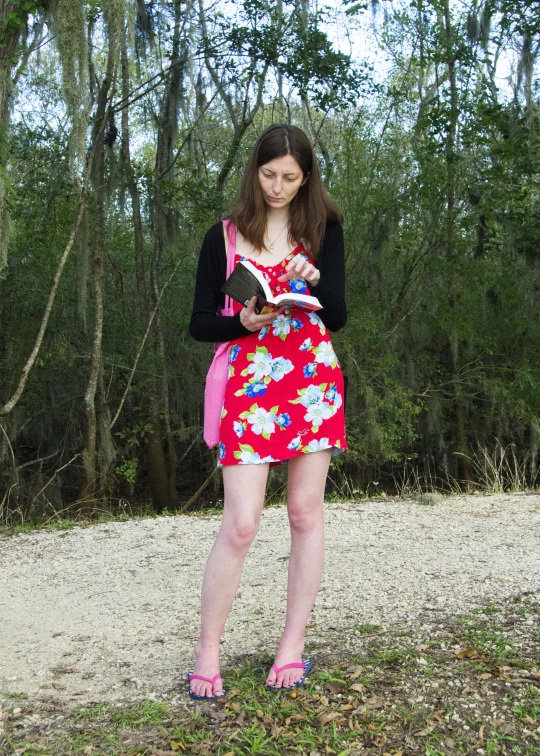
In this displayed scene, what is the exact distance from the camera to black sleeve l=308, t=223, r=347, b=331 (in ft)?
7.63

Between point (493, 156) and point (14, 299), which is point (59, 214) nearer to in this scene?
point (14, 299)

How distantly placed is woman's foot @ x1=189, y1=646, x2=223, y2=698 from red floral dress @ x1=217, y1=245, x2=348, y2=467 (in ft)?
1.98

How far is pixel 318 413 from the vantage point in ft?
7.66

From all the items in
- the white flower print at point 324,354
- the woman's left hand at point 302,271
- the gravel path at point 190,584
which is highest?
the woman's left hand at point 302,271

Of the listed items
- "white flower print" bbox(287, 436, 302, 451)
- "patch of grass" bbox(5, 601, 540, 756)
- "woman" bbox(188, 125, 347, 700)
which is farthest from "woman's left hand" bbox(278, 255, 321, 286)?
"patch of grass" bbox(5, 601, 540, 756)

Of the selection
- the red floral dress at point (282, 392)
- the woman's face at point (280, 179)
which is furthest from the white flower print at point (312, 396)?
the woman's face at point (280, 179)

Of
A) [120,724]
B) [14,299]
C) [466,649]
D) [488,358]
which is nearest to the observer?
[120,724]

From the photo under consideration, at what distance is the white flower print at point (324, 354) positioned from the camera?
2.37m

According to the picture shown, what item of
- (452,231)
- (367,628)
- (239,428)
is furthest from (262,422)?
(452,231)

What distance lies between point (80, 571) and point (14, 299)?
22.7 ft

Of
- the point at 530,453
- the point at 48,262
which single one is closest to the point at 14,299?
the point at 48,262

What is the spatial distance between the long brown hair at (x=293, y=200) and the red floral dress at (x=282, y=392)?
128 mm

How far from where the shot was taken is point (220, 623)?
232cm

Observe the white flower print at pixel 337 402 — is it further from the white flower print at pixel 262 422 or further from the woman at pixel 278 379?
the white flower print at pixel 262 422
